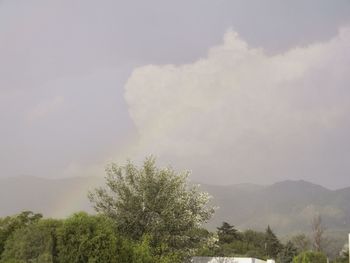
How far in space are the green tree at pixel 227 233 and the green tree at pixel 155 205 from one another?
241 feet

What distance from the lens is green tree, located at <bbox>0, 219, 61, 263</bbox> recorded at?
105 feet

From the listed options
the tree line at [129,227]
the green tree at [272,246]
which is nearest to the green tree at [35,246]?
the tree line at [129,227]

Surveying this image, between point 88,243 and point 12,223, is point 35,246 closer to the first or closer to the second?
point 88,243

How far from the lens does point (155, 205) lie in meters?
38.7

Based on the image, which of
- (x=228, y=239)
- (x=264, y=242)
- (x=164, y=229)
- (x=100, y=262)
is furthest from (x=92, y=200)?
(x=264, y=242)

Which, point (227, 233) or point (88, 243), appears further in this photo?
point (227, 233)

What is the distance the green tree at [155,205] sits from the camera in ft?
126

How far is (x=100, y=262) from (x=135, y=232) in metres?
6.48

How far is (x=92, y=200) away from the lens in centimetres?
4044

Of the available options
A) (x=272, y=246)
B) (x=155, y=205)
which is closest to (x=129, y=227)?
(x=155, y=205)

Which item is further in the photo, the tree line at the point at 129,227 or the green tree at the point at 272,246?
the green tree at the point at 272,246

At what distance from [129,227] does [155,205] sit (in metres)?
2.41

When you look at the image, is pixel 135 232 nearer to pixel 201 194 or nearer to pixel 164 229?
pixel 164 229

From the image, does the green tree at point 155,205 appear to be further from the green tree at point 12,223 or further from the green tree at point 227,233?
the green tree at point 227,233
